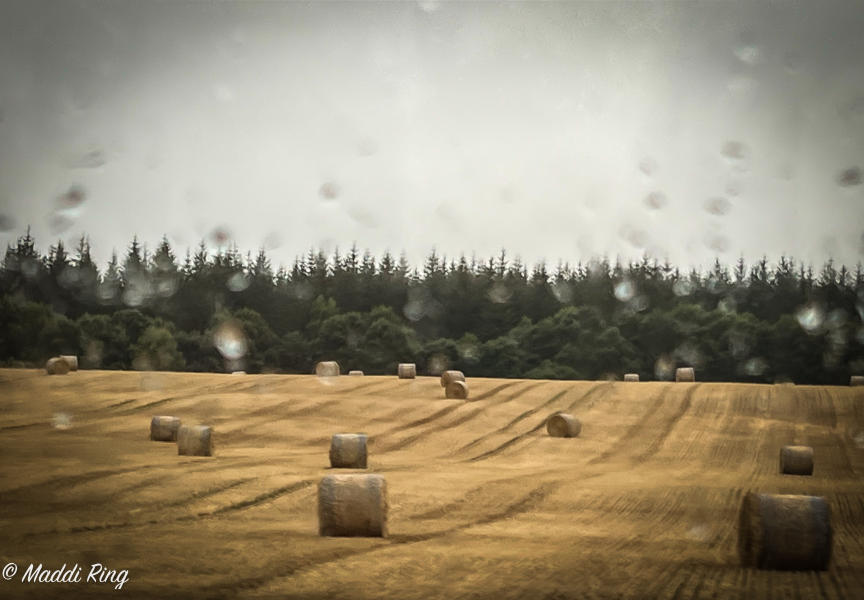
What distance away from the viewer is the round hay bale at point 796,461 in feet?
45.4

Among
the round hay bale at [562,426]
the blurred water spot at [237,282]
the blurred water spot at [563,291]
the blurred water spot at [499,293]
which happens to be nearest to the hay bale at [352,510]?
the round hay bale at [562,426]

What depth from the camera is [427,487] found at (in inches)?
424

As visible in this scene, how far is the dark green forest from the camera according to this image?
52.3 m

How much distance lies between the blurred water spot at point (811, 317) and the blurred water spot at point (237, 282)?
33505 millimetres

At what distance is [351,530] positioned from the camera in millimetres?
7914

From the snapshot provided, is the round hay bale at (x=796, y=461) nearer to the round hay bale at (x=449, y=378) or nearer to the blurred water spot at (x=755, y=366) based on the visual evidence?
the round hay bale at (x=449, y=378)

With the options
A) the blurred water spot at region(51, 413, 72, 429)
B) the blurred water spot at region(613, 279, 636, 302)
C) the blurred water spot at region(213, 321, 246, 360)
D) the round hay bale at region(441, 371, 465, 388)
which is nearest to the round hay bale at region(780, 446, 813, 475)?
the round hay bale at region(441, 371, 465, 388)

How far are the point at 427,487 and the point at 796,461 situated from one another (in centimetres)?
582

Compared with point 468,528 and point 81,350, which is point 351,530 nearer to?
point 468,528

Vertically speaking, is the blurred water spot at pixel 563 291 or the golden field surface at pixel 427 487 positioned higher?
the blurred water spot at pixel 563 291

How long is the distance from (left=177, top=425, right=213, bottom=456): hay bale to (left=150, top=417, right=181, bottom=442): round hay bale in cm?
174

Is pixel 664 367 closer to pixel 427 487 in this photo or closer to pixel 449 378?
pixel 449 378

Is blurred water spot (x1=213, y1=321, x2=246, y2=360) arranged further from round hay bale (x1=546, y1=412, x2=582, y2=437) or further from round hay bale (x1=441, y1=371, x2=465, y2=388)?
round hay bale (x1=546, y1=412, x2=582, y2=437)

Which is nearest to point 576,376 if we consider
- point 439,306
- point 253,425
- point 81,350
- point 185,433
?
point 439,306
